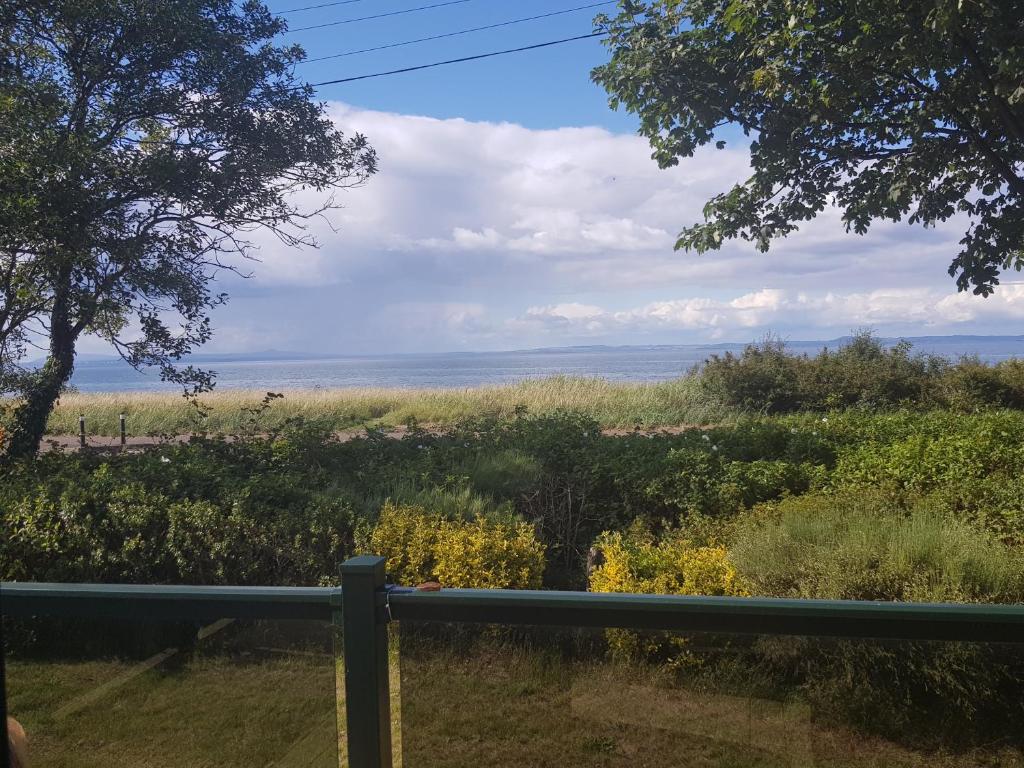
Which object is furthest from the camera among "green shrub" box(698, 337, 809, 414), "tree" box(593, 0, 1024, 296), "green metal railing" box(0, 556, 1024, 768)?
"green shrub" box(698, 337, 809, 414)

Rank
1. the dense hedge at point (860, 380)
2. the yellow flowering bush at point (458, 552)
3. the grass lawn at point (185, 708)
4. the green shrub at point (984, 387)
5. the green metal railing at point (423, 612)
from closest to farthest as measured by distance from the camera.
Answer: the green metal railing at point (423, 612)
the grass lawn at point (185, 708)
the yellow flowering bush at point (458, 552)
the green shrub at point (984, 387)
the dense hedge at point (860, 380)

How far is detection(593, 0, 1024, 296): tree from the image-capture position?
24.1ft

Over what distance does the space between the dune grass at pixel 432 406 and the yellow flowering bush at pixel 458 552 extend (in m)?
6.95

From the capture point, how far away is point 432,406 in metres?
14.4

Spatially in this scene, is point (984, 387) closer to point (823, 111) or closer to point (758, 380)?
point (758, 380)

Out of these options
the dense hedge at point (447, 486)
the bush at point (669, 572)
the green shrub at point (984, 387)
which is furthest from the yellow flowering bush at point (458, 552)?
the green shrub at point (984, 387)

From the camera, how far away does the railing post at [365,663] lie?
1.86 meters

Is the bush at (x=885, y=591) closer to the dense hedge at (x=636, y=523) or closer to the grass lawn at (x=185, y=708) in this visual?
the dense hedge at (x=636, y=523)

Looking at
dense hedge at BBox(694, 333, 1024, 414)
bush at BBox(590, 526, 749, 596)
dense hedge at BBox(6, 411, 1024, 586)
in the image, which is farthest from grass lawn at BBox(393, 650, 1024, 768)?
dense hedge at BBox(694, 333, 1024, 414)

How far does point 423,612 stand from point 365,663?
19 centimetres

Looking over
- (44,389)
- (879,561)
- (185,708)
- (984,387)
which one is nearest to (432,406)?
(44,389)

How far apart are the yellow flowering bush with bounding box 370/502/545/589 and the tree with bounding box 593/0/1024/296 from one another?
491 cm

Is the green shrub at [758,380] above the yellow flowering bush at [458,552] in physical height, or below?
above

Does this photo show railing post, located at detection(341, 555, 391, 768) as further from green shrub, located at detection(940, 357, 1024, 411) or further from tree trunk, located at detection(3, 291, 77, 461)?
green shrub, located at detection(940, 357, 1024, 411)
